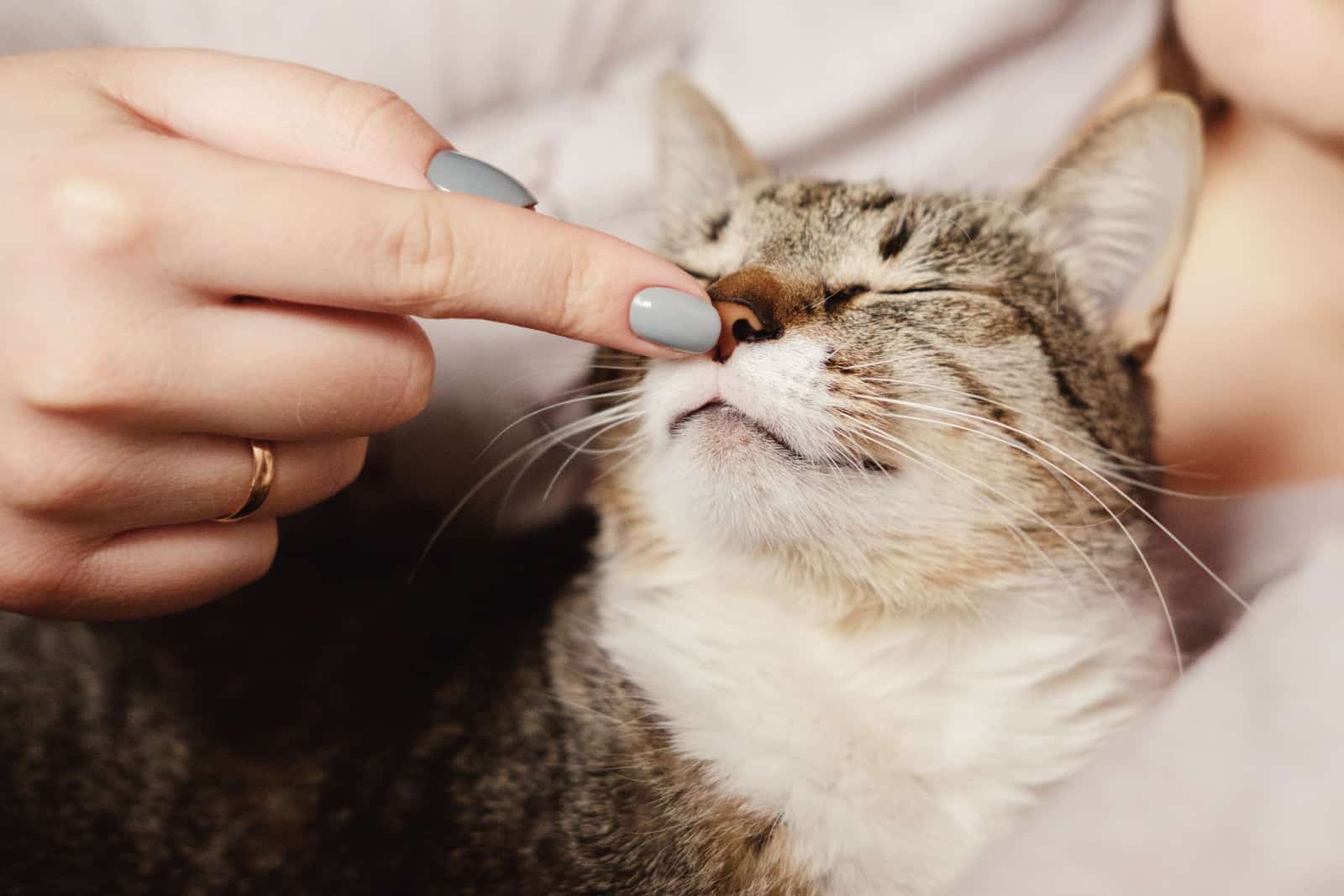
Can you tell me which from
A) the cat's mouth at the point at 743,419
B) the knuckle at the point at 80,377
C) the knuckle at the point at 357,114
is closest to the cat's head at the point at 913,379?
the cat's mouth at the point at 743,419

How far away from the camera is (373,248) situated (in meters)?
0.68

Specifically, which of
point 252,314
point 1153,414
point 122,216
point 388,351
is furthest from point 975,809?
point 122,216

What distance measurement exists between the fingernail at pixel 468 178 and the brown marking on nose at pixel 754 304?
23 cm

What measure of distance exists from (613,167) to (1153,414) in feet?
3.14

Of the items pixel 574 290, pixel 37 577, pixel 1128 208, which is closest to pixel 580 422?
pixel 574 290

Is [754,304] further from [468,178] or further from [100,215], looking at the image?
[100,215]

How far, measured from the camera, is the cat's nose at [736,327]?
86 centimetres

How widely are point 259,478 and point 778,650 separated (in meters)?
0.61

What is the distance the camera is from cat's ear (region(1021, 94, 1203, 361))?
3.50 feet

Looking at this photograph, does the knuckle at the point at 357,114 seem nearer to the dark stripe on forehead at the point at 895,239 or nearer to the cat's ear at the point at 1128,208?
the dark stripe on forehead at the point at 895,239

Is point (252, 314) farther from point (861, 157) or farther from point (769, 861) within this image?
point (861, 157)

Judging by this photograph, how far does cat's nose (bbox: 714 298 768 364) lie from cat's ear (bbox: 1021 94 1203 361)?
57 cm

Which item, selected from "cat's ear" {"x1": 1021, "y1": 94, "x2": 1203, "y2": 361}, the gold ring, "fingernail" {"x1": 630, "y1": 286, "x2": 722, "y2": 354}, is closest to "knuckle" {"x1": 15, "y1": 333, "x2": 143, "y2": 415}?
the gold ring

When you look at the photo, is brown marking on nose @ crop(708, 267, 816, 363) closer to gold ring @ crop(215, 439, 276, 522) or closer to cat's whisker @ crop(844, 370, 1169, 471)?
cat's whisker @ crop(844, 370, 1169, 471)
